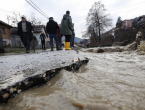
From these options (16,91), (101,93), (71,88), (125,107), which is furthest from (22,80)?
(125,107)

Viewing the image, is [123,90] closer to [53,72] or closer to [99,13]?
[53,72]

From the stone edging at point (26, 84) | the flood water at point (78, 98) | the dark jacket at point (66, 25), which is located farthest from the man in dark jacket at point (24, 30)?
the flood water at point (78, 98)

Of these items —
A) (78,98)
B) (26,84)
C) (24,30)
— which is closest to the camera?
(78,98)

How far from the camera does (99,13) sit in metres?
24.9

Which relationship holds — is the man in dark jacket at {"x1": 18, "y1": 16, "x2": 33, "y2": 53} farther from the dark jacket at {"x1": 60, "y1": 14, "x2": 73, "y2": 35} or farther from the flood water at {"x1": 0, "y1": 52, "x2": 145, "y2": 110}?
the flood water at {"x1": 0, "y1": 52, "x2": 145, "y2": 110}

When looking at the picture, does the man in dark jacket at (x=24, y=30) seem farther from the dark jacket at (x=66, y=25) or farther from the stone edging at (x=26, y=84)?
the stone edging at (x=26, y=84)

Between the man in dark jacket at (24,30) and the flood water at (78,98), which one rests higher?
the man in dark jacket at (24,30)

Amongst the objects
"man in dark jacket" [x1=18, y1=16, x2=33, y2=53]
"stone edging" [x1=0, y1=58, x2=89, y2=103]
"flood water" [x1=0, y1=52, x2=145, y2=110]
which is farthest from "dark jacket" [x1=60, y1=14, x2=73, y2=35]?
"flood water" [x1=0, y1=52, x2=145, y2=110]

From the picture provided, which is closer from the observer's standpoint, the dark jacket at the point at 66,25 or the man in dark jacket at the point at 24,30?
the man in dark jacket at the point at 24,30

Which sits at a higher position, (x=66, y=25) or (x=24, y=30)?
(x=66, y=25)

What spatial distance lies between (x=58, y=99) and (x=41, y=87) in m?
0.23

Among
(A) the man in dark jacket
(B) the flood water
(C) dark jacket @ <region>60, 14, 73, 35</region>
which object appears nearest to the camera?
(B) the flood water

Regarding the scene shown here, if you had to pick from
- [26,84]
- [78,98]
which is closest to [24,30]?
[26,84]

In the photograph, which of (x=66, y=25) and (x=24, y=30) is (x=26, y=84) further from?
(x=24, y=30)
